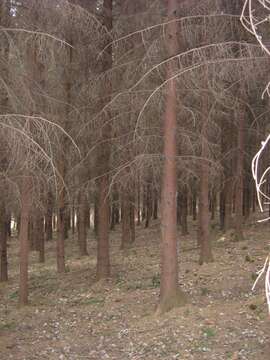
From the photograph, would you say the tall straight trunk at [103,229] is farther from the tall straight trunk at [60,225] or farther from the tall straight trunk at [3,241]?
the tall straight trunk at [3,241]

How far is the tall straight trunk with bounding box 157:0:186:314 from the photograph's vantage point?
10.4m

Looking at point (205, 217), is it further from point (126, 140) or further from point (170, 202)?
point (170, 202)

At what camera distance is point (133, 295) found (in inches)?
497

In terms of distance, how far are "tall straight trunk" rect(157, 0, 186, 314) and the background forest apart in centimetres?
3

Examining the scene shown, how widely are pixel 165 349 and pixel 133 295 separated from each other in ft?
12.9

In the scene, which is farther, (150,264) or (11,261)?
(11,261)

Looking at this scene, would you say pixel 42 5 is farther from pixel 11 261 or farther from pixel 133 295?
pixel 11 261

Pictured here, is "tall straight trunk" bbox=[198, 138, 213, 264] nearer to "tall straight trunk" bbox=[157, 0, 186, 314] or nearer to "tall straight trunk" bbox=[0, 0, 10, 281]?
"tall straight trunk" bbox=[157, 0, 186, 314]

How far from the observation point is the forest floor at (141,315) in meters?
8.70

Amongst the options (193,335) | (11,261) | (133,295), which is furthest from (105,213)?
(11,261)

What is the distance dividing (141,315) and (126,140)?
15.5 feet

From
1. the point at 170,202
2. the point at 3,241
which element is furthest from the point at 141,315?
the point at 3,241

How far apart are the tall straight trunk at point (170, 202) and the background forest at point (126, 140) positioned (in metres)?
0.03

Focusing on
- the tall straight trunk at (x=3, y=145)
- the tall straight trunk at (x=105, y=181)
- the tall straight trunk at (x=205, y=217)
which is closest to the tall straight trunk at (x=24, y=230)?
the tall straight trunk at (x=3, y=145)
